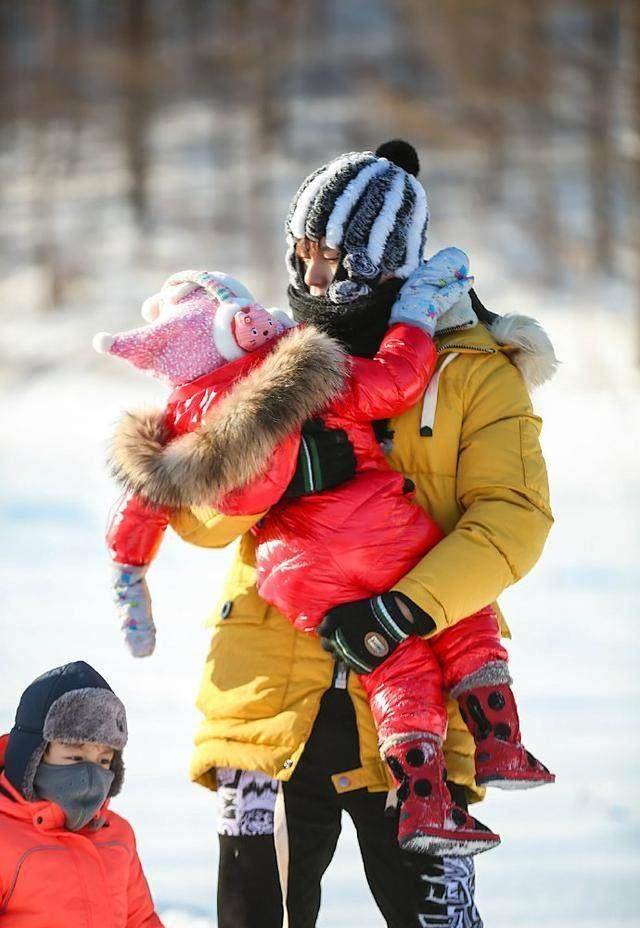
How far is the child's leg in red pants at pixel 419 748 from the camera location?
2.02 meters

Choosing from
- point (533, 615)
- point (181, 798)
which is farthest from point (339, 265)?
point (533, 615)

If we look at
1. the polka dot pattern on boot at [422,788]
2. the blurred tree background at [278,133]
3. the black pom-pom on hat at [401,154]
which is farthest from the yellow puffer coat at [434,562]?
the blurred tree background at [278,133]

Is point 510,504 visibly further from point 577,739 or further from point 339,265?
point 577,739

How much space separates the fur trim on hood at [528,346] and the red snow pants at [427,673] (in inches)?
17.0

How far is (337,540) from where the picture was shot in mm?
2148

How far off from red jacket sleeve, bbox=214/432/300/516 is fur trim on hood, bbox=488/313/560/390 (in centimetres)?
43

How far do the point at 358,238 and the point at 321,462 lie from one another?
0.41 m

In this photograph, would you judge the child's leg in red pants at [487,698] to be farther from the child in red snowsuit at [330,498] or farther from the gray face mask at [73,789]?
the gray face mask at [73,789]

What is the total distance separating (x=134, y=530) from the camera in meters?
2.30

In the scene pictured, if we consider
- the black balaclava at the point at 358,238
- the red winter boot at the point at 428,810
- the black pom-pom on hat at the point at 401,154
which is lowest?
the red winter boot at the point at 428,810

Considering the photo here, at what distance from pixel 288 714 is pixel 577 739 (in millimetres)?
2671

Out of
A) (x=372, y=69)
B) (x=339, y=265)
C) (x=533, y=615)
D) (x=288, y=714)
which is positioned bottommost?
(x=288, y=714)

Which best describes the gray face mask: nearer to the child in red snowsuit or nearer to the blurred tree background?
the child in red snowsuit

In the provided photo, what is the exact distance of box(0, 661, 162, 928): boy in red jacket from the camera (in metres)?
2.00
